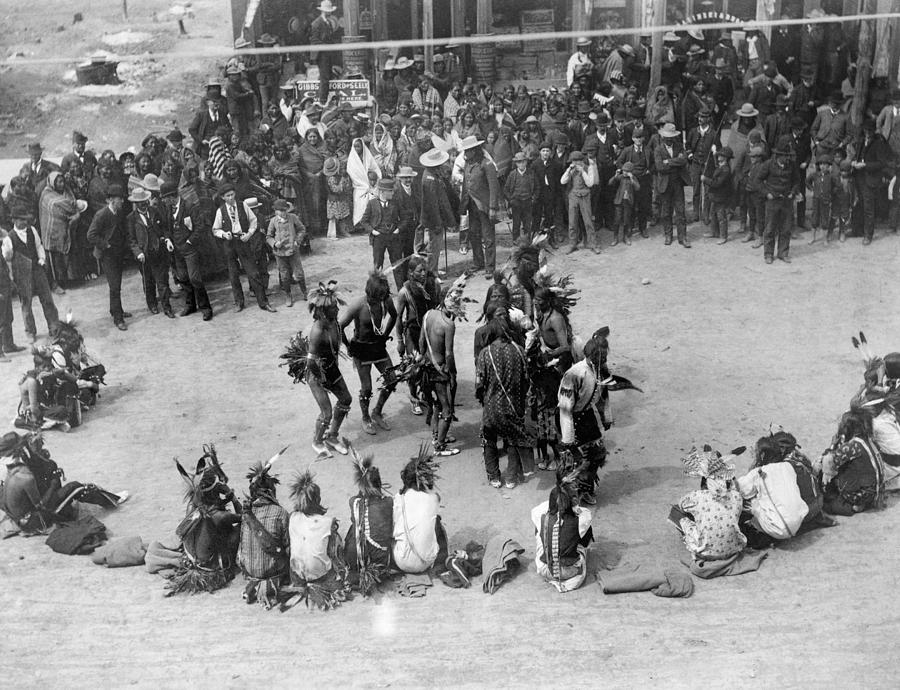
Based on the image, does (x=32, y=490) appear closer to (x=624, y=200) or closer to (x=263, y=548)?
(x=263, y=548)

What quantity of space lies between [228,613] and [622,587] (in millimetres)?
2967

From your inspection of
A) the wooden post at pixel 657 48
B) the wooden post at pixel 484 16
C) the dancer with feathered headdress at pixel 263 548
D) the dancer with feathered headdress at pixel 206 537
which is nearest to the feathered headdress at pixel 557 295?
the dancer with feathered headdress at pixel 263 548

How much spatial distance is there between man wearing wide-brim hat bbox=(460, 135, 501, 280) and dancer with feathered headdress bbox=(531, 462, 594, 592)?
6.56 m

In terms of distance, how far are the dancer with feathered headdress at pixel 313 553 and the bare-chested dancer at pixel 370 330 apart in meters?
2.53

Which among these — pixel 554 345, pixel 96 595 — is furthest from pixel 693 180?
pixel 96 595

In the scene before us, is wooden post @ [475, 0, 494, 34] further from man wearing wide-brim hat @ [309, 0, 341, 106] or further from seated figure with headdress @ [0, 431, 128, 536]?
seated figure with headdress @ [0, 431, 128, 536]

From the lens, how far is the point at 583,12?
827 inches

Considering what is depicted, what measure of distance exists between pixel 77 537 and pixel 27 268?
15.7ft

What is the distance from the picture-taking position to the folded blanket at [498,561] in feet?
28.2

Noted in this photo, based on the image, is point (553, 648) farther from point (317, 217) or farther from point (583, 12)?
point (583, 12)

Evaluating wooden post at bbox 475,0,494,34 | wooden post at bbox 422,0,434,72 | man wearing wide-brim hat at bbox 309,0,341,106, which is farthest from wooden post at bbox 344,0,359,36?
wooden post at bbox 475,0,494,34

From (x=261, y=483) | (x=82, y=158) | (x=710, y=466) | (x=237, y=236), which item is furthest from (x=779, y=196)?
(x=82, y=158)

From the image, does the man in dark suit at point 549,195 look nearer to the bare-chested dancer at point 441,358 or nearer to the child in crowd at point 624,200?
the child in crowd at point 624,200

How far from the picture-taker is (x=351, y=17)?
20.9 m
